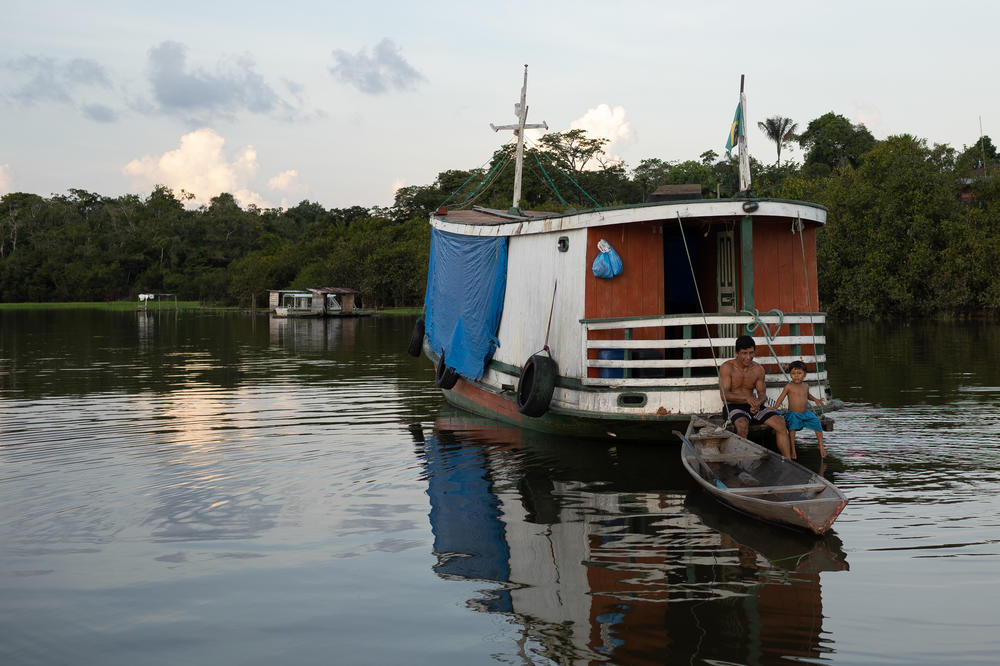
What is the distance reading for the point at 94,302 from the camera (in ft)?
316

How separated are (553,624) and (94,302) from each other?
102m

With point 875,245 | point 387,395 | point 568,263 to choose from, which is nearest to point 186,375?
point 387,395

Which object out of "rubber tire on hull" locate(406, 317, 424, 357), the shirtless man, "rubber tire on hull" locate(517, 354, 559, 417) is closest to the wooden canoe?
the shirtless man

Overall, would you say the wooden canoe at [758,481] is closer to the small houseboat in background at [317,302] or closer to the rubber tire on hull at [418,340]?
the rubber tire on hull at [418,340]

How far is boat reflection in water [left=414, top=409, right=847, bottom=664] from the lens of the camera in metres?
5.12

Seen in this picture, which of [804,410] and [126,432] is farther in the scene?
[126,432]

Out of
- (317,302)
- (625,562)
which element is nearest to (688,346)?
(625,562)

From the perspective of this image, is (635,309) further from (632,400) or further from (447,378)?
(447,378)

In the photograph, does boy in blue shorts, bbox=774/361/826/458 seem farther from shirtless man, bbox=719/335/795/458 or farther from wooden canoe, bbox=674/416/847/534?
wooden canoe, bbox=674/416/847/534

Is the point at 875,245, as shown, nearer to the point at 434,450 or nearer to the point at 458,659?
the point at 434,450

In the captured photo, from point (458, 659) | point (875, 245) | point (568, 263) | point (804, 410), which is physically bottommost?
point (458, 659)

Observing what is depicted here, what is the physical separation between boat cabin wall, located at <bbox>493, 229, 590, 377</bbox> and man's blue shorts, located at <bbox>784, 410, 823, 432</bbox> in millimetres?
2697

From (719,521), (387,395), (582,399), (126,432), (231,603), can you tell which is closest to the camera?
(231,603)

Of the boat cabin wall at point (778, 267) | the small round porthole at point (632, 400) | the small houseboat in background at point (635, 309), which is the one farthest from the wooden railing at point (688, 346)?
the boat cabin wall at point (778, 267)
